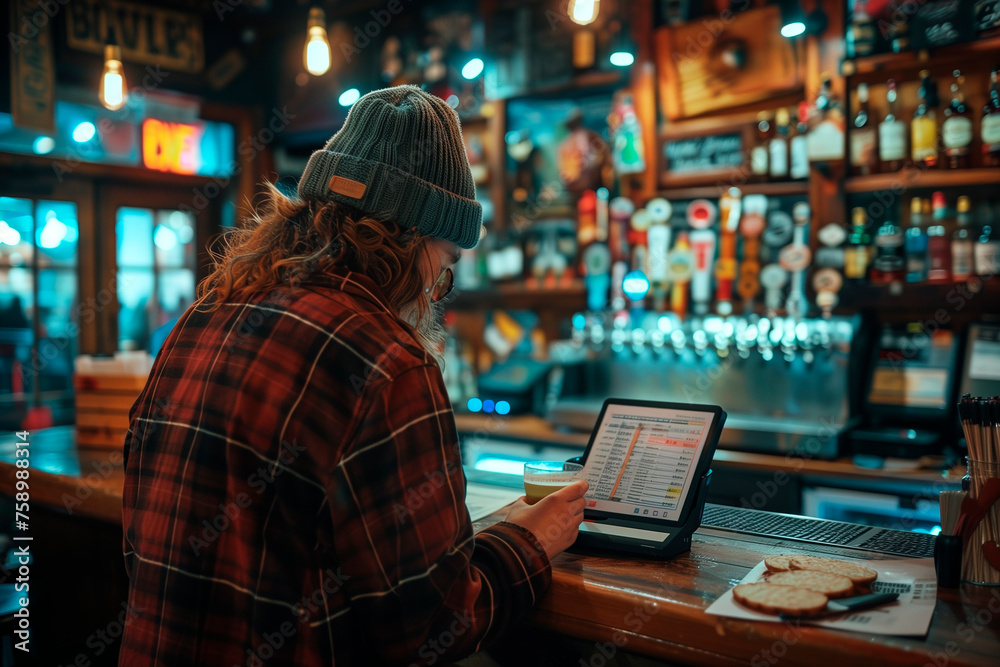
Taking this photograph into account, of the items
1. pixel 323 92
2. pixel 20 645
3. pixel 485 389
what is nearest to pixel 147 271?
pixel 323 92

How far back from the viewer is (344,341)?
3.43 ft

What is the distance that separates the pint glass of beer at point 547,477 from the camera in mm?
1414

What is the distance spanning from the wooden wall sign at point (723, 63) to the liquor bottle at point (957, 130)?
2.05ft

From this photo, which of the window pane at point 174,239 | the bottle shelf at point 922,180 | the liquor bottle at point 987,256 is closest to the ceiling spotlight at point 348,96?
the window pane at point 174,239

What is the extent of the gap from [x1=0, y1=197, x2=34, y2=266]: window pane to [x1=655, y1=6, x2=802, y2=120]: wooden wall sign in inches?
141

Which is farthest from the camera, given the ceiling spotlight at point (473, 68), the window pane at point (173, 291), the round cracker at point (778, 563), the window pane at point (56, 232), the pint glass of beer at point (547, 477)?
the window pane at point (173, 291)

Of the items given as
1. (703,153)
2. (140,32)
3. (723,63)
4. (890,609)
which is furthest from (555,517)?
(140,32)

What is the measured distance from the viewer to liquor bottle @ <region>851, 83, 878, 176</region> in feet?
10.9

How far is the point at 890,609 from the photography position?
1.13 metres

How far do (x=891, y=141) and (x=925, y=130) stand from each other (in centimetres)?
13

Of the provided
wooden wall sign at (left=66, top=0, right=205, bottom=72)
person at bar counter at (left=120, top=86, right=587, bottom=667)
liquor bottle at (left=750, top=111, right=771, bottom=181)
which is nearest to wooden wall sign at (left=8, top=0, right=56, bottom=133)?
wooden wall sign at (left=66, top=0, right=205, bottom=72)

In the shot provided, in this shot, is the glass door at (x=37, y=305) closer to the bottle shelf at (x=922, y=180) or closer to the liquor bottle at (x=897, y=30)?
the bottle shelf at (x=922, y=180)

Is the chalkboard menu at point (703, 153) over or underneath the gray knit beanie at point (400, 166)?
over

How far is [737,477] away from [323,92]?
346cm
